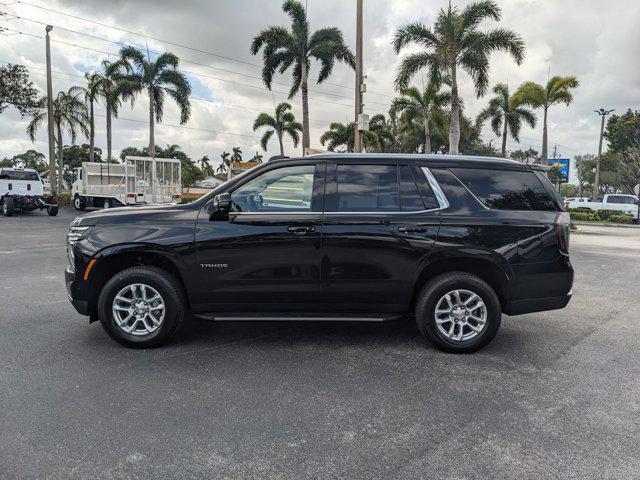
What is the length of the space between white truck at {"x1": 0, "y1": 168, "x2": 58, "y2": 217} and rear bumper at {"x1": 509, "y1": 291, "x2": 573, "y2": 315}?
22097 millimetres

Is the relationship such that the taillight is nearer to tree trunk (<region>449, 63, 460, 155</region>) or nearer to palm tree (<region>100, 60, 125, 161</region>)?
tree trunk (<region>449, 63, 460, 155</region>)

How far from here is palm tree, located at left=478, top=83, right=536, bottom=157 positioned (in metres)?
34.6

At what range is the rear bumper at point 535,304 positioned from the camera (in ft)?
15.1

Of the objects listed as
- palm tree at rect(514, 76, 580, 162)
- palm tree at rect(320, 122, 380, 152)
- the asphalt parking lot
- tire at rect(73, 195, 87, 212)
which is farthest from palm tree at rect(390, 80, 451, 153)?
the asphalt parking lot

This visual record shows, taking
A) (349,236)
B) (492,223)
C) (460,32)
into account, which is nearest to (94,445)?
(349,236)

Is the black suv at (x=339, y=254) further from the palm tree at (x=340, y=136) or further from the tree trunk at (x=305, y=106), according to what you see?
the palm tree at (x=340, y=136)

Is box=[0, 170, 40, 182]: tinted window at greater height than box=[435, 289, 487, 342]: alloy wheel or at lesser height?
greater

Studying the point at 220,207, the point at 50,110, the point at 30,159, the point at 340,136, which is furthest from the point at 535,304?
the point at 30,159

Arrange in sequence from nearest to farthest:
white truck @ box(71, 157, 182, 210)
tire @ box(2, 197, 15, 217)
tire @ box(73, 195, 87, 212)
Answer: tire @ box(2, 197, 15, 217), white truck @ box(71, 157, 182, 210), tire @ box(73, 195, 87, 212)

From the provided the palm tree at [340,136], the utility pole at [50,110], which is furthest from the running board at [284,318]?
the palm tree at [340,136]

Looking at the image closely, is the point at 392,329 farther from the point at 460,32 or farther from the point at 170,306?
the point at 460,32

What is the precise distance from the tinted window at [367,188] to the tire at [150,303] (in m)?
1.76

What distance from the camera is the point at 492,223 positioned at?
4555 millimetres

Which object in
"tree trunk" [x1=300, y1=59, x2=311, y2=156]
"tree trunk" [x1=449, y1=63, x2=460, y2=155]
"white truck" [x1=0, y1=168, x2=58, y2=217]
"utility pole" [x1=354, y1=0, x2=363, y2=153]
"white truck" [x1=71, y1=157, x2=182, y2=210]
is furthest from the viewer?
"tree trunk" [x1=300, y1=59, x2=311, y2=156]
